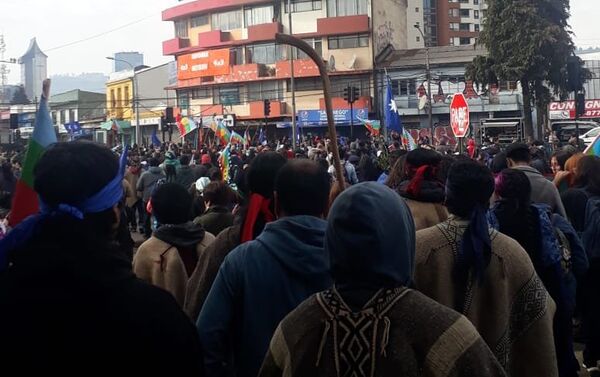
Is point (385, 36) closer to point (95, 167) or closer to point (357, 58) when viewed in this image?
point (357, 58)

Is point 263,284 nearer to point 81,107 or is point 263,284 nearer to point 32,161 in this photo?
point 32,161

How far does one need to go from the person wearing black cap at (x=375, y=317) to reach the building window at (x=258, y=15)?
49259mm

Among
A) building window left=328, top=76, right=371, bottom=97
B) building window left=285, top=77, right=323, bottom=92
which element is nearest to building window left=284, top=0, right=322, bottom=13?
building window left=285, top=77, right=323, bottom=92

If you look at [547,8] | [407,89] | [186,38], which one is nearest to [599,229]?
[547,8]

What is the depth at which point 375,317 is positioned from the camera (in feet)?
6.49

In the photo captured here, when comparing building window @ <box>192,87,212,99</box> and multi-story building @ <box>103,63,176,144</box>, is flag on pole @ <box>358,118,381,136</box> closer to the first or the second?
building window @ <box>192,87,212,99</box>

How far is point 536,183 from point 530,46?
29.1 meters

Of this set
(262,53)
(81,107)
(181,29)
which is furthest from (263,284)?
(81,107)

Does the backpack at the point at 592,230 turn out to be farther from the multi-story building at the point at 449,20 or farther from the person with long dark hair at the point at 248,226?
the multi-story building at the point at 449,20

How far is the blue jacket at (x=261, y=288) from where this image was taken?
2758 millimetres

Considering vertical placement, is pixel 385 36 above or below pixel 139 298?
above

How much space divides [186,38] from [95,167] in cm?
5458

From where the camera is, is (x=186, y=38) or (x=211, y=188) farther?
(x=186, y=38)

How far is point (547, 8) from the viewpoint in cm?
3369
